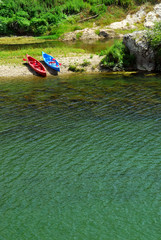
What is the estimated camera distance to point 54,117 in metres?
19.6

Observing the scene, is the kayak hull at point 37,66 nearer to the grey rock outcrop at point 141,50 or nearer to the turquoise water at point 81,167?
the turquoise water at point 81,167

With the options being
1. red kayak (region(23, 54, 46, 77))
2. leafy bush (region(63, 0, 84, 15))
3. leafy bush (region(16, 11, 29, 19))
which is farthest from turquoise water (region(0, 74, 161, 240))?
leafy bush (region(63, 0, 84, 15))

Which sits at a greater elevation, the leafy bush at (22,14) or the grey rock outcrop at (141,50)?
the leafy bush at (22,14)

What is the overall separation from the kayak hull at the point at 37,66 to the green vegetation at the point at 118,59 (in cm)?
700

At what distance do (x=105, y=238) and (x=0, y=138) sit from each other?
948 cm

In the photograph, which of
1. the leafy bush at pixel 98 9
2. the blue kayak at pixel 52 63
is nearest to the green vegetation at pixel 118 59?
the blue kayak at pixel 52 63

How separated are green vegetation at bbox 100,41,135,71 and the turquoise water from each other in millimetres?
8949

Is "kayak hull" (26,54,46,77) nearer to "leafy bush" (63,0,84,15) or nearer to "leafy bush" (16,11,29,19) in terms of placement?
"leafy bush" (16,11,29,19)

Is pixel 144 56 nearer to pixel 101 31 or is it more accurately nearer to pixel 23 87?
pixel 23 87

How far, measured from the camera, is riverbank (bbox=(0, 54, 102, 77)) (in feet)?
105

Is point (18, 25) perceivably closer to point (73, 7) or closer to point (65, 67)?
point (73, 7)

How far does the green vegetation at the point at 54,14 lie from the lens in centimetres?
6469

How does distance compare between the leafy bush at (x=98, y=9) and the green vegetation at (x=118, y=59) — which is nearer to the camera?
the green vegetation at (x=118, y=59)

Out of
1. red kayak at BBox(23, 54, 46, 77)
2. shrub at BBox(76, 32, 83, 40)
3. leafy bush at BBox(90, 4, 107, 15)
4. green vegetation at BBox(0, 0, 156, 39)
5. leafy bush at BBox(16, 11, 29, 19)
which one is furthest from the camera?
leafy bush at BBox(90, 4, 107, 15)
